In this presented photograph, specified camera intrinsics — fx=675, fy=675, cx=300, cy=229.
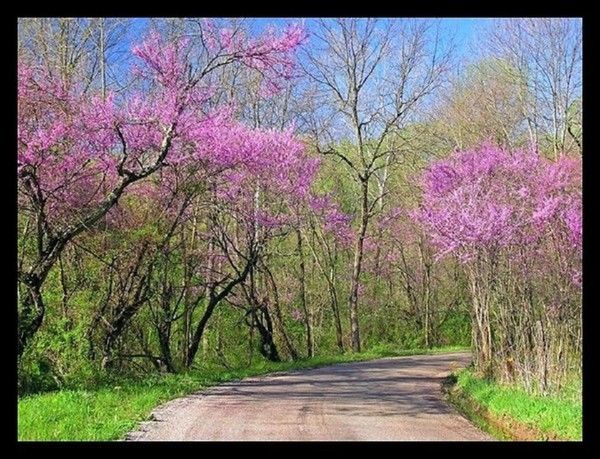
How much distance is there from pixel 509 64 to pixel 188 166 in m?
5.58

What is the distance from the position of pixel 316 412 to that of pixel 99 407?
2.51 metres

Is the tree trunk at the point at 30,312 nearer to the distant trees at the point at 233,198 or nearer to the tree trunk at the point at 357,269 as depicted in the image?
the distant trees at the point at 233,198

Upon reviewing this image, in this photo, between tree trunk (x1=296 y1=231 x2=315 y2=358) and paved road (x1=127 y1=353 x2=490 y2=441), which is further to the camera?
tree trunk (x1=296 y1=231 x2=315 y2=358)

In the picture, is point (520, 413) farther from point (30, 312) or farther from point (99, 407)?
point (30, 312)

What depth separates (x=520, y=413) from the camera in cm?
750

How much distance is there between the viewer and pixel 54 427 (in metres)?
6.65

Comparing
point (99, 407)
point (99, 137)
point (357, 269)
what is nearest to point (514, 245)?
point (99, 407)

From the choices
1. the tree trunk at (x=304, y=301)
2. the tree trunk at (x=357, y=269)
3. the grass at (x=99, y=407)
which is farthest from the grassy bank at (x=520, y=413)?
the tree trunk at (x=357, y=269)

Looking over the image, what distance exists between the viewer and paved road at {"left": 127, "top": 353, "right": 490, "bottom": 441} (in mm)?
6727

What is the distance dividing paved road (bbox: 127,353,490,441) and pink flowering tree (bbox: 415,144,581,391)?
4.12 ft

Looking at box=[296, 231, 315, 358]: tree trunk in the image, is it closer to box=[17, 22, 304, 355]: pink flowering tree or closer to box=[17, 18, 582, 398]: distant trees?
box=[17, 18, 582, 398]: distant trees

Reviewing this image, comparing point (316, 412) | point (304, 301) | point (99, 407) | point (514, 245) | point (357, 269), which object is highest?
point (514, 245)

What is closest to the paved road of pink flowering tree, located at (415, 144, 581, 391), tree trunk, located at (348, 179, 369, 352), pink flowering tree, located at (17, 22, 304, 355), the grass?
the grass
